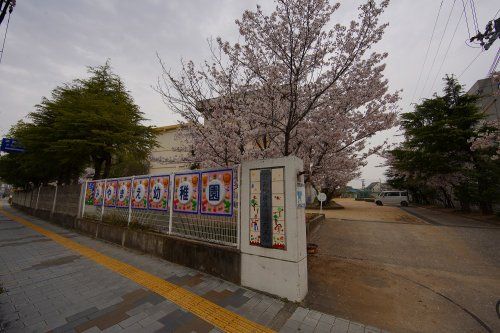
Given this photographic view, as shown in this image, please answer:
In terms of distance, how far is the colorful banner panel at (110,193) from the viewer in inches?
332

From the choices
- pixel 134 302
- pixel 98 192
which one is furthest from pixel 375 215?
pixel 98 192

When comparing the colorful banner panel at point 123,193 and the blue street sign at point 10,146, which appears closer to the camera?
the colorful banner panel at point 123,193

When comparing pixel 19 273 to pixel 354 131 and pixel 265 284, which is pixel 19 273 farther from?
pixel 354 131

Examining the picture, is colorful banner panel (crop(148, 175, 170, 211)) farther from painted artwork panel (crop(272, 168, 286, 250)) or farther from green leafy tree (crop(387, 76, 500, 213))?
green leafy tree (crop(387, 76, 500, 213))

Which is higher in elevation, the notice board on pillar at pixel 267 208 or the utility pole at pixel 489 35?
the utility pole at pixel 489 35

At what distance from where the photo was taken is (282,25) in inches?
213

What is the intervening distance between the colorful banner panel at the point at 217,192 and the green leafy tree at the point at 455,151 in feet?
52.5

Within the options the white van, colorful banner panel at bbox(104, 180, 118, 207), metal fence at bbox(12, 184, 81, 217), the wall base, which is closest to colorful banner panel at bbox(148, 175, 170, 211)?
colorful banner panel at bbox(104, 180, 118, 207)

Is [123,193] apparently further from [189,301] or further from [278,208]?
[278,208]

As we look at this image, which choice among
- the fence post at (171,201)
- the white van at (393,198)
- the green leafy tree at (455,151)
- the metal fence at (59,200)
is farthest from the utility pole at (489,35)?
the white van at (393,198)

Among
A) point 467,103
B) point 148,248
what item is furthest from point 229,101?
point 467,103

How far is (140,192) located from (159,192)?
1098 mm

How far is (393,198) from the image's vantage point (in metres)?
27.3

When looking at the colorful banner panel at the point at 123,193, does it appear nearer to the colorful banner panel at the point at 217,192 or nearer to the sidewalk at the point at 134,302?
the sidewalk at the point at 134,302
